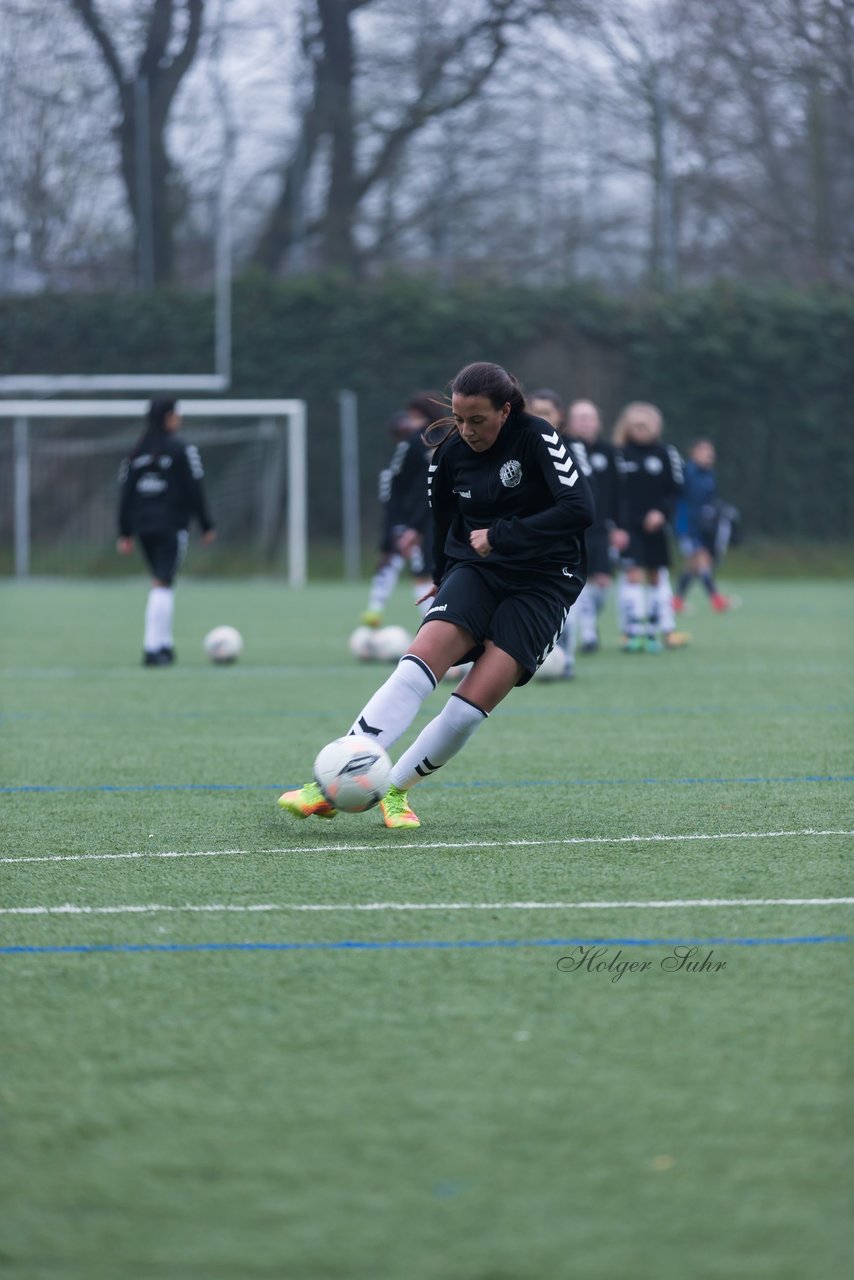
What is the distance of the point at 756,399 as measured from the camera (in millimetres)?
28000

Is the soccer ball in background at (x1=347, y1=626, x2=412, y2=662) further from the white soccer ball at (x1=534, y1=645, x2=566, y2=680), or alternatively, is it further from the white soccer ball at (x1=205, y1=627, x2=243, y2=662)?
the white soccer ball at (x1=534, y1=645, x2=566, y2=680)

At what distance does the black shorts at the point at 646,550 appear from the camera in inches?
537

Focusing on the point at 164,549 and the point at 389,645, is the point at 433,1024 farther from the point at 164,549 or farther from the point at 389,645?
the point at 164,549

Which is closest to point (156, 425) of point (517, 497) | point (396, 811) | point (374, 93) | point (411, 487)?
point (411, 487)

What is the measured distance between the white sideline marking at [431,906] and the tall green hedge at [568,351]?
928 inches

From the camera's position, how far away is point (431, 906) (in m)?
4.41

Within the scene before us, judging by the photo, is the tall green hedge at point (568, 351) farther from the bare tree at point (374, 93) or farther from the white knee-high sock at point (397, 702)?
the white knee-high sock at point (397, 702)

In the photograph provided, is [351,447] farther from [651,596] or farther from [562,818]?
[562,818]

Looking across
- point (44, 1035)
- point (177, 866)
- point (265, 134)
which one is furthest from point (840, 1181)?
point (265, 134)

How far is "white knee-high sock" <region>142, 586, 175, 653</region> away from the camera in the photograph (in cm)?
1234

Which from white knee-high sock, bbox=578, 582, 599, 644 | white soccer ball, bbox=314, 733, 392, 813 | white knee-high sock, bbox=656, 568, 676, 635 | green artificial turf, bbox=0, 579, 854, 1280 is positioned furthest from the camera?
white knee-high sock, bbox=656, 568, 676, 635

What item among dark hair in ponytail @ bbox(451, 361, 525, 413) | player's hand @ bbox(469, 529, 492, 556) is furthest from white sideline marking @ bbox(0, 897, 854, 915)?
dark hair in ponytail @ bbox(451, 361, 525, 413)

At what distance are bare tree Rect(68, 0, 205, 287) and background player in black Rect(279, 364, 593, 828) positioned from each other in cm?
2260

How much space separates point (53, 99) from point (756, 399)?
477 inches
